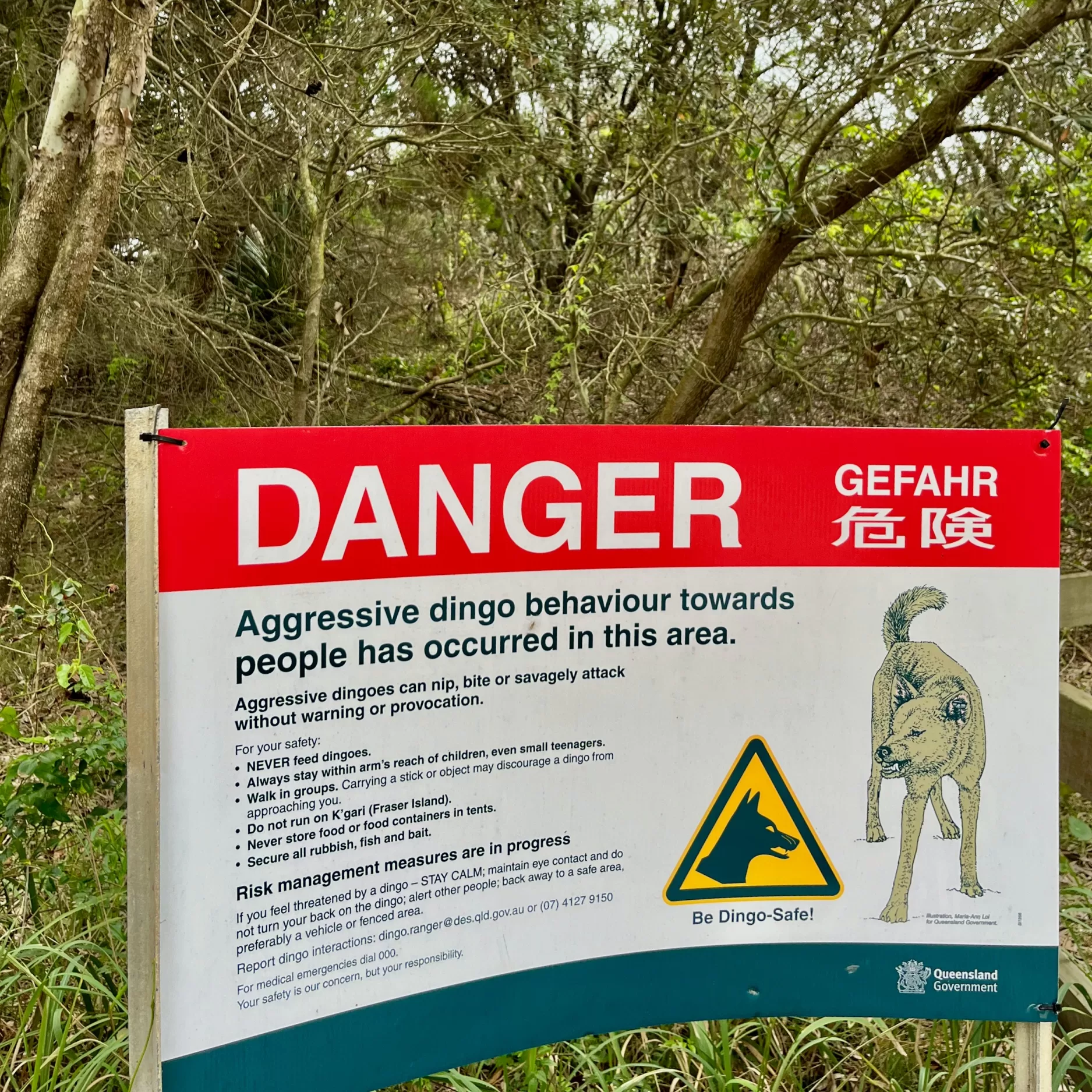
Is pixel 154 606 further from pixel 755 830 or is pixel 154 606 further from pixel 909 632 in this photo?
pixel 909 632

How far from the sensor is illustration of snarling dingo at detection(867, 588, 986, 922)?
1.92m

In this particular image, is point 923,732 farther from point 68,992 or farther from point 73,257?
point 73,257

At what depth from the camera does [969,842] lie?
1.93m

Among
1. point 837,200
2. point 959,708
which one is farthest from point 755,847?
point 837,200

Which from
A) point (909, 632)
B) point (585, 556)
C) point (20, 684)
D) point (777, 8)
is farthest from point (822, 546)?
point (777, 8)

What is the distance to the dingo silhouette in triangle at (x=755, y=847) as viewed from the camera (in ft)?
6.13

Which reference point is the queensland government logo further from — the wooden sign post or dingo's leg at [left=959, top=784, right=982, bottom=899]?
dingo's leg at [left=959, top=784, right=982, bottom=899]

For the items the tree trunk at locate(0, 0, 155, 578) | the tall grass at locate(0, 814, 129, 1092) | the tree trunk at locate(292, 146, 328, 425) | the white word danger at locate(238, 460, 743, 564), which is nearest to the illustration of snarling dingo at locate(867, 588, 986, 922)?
the white word danger at locate(238, 460, 743, 564)

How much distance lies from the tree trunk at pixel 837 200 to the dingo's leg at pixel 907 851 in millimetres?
3749

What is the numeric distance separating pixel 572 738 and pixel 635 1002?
0.53 meters

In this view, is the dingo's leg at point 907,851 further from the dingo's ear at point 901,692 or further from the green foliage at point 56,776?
the green foliage at point 56,776

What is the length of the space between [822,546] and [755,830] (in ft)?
1.89

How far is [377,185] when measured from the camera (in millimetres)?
7094

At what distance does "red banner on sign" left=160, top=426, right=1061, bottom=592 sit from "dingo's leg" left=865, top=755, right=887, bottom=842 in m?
0.44
